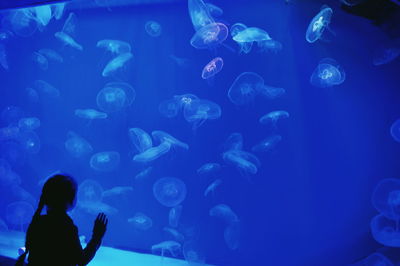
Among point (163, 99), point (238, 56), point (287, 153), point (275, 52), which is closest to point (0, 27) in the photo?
point (163, 99)

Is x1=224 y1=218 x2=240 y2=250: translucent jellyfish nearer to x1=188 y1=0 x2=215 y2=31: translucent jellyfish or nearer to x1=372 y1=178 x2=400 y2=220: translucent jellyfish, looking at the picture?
x1=372 y1=178 x2=400 y2=220: translucent jellyfish

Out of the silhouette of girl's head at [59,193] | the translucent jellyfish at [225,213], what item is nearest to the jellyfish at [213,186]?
the translucent jellyfish at [225,213]

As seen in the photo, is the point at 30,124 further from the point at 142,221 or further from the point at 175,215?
the point at 175,215

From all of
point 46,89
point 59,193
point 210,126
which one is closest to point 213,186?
point 210,126

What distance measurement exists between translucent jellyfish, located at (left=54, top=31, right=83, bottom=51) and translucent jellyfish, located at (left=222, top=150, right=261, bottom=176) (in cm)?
375

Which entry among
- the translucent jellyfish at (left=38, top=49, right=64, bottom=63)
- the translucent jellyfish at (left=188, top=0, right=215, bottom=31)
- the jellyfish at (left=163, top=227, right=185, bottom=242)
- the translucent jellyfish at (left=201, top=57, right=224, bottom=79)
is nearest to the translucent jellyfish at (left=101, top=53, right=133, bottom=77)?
the translucent jellyfish at (left=38, top=49, right=64, bottom=63)

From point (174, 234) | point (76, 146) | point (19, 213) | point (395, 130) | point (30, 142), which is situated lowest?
point (174, 234)

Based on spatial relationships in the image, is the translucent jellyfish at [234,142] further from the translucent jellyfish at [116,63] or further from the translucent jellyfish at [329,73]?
the translucent jellyfish at [116,63]

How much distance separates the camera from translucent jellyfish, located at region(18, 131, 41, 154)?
21.0 feet

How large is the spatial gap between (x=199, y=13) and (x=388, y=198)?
3894 mm

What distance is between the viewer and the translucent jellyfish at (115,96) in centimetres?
600

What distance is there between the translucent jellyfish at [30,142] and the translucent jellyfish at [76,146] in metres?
0.63

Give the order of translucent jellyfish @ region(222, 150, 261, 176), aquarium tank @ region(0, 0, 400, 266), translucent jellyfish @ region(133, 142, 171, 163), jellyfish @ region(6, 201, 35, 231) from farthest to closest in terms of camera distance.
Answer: jellyfish @ region(6, 201, 35, 231) → translucent jellyfish @ region(133, 142, 171, 163) → translucent jellyfish @ region(222, 150, 261, 176) → aquarium tank @ region(0, 0, 400, 266)

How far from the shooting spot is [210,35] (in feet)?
17.2
